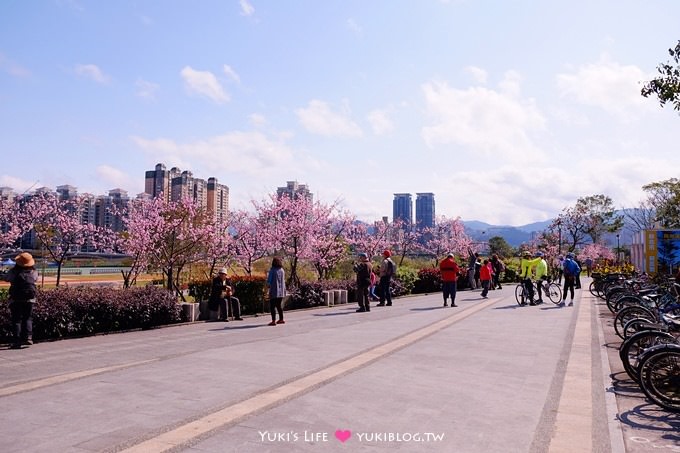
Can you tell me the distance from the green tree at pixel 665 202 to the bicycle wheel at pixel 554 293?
1356 inches

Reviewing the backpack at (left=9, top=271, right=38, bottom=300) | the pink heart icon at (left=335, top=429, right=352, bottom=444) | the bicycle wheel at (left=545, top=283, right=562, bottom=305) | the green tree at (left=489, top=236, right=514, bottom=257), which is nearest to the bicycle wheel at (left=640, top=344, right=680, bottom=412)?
the pink heart icon at (left=335, top=429, right=352, bottom=444)

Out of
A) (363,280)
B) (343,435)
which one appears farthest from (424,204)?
(343,435)

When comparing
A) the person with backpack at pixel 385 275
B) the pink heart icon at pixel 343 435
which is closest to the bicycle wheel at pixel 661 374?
the pink heart icon at pixel 343 435

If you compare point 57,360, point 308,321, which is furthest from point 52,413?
point 308,321

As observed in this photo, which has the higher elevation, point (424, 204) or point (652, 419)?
point (424, 204)

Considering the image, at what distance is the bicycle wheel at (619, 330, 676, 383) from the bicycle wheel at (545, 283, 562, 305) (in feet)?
39.1

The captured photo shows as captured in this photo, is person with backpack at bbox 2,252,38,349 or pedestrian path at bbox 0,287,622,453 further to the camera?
person with backpack at bbox 2,252,38,349

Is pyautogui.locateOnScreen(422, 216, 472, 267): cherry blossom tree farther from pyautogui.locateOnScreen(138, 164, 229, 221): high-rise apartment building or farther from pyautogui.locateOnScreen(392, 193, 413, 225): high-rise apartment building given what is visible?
pyautogui.locateOnScreen(392, 193, 413, 225): high-rise apartment building

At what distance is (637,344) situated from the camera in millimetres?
7004

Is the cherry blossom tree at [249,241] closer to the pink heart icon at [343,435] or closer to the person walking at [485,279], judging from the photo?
the person walking at [485,279]

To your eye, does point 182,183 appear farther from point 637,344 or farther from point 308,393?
point 637,344

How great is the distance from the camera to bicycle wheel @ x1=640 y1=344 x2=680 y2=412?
5902mm

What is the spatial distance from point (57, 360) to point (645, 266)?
2578cm

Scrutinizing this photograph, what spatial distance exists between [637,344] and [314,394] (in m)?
4.43
